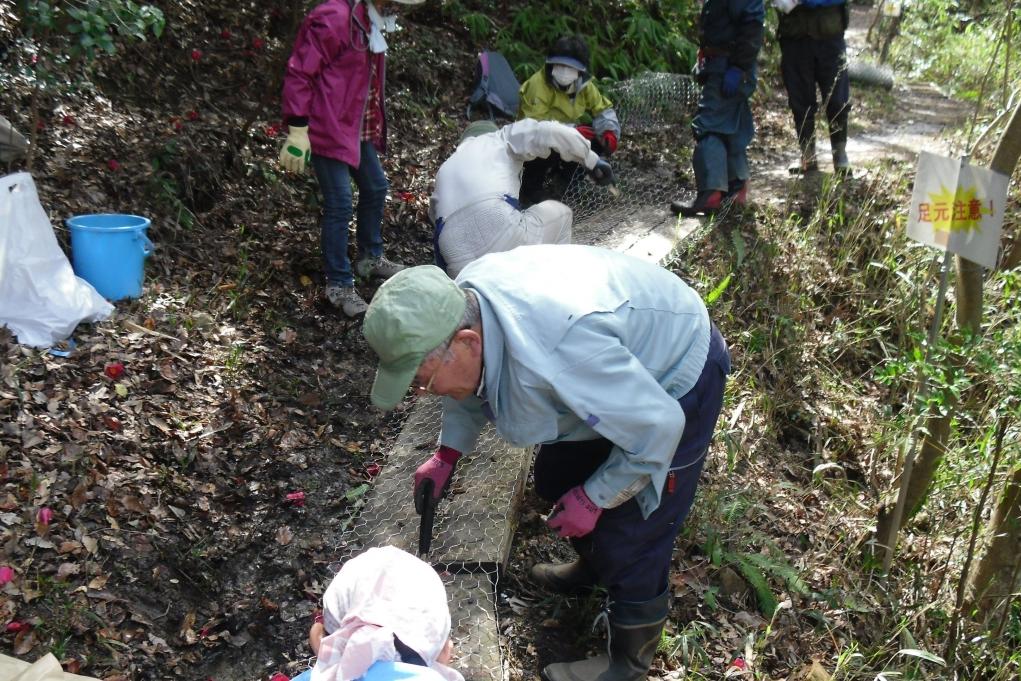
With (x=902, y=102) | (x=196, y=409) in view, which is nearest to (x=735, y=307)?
(x=196, y=409)

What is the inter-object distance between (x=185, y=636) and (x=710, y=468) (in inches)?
101

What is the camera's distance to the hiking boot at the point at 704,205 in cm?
646

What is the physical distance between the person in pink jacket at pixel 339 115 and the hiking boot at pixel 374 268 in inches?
10.1

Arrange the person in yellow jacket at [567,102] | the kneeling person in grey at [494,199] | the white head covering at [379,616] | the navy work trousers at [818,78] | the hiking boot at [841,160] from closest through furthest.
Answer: the white head covering at [379,616] < the kneeling person in grey at [494,199] < the person in yellow jacket at [567,102] < the navy work trousers at [818,78] < the hiking boot at [841,160]

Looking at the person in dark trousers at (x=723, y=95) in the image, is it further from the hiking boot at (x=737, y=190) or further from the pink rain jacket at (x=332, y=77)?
the pink rain jacket at (x=332, y=77)

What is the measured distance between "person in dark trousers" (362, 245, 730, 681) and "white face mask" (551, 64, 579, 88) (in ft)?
11.8

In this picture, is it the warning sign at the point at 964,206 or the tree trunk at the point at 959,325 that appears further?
the tree trunk at the point at 959,325

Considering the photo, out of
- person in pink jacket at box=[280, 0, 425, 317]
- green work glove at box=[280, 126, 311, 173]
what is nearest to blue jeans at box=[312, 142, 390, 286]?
person in pink jacket at box=[280, 0, 425, 317]

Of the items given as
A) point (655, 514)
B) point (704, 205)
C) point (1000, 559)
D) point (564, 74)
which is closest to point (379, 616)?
point (655, 514)

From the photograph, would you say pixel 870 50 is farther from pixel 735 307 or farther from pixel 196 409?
pixel 196 409

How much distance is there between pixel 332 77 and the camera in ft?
15.4

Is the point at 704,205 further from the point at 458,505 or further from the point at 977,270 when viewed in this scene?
the point at 458,505

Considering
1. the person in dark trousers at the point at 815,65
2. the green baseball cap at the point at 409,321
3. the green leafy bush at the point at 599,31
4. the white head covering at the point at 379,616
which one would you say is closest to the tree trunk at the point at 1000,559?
the green baseball cap at the point at 409,321

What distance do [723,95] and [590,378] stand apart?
4.68 metres
